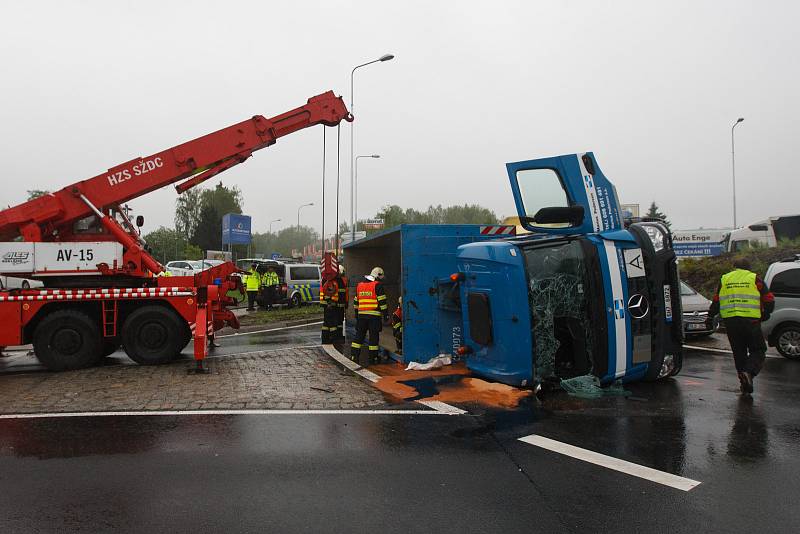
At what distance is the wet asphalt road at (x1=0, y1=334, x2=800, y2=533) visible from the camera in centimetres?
366

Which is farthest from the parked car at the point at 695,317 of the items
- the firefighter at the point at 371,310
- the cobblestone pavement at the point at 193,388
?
the cobblestone pavement at the point at 193,388

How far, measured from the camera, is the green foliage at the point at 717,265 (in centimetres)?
1855

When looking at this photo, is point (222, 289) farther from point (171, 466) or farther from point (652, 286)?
point (652, 286)

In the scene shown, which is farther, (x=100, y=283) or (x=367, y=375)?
(x=100, y=283)

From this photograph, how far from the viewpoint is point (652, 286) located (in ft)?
23.3

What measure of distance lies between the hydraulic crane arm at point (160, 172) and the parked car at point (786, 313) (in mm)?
8436

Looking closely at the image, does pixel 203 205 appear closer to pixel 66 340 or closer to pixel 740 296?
pixel 66 340

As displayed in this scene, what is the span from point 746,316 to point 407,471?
5.24 m

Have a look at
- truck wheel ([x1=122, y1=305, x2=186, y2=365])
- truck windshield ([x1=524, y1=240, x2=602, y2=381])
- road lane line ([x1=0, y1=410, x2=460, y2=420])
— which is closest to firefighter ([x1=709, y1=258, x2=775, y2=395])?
truck windshield ([x1=524, y1=240, x2=602, y2=381])

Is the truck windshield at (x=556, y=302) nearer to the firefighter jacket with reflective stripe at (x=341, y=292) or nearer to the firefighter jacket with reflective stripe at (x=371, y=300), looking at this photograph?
the firefighter jacket with reflective stripe at (x=371, y=300)

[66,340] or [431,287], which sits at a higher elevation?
[431,287]

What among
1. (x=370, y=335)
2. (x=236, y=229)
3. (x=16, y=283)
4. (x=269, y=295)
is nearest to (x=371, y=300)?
(x=370, y=335)

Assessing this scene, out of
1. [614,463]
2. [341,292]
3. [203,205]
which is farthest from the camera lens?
[203,205]

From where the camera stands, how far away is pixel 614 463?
15.4 feet
